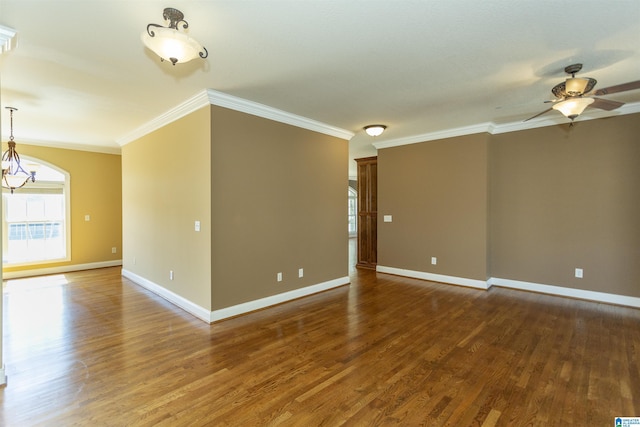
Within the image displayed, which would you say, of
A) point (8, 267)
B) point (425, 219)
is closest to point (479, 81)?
point (425, 219)

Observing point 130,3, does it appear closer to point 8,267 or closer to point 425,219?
point 425,219

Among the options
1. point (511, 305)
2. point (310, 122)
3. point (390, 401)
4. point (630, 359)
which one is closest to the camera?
point (390, 401)

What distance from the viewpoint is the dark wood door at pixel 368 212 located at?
6754mm

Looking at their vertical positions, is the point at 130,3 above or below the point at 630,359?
above

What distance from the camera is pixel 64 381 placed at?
243cm

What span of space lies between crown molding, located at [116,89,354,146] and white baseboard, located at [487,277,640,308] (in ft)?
12.1

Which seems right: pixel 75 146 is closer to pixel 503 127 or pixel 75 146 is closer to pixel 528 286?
pixel 503 127

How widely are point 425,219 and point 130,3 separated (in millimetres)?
5154

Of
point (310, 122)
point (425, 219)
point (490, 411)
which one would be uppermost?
point (310, 122)

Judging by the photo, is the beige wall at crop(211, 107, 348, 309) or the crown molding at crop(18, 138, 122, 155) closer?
the beige wall at crop(211, 107, 348, 309)

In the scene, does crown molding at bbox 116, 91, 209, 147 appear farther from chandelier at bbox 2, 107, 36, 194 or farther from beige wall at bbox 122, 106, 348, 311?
chandelier at bbox 2, 107, 36, 194

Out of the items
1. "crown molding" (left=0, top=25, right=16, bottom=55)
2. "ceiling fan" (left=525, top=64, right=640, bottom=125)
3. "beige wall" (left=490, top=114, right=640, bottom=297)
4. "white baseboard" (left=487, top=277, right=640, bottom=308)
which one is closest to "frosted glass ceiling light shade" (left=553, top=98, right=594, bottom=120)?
"ceiling fan" (left=525, top=64, right=640, bottom=125)

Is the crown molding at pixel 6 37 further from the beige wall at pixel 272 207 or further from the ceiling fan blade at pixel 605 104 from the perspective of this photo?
the ceiling fan blade at pixel 605 104

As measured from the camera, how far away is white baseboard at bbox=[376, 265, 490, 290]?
16.8ft
